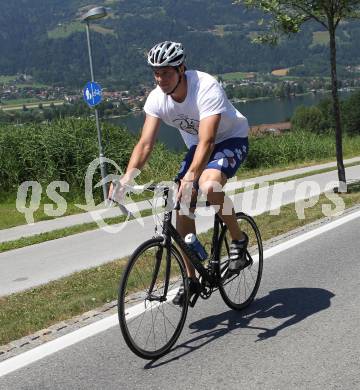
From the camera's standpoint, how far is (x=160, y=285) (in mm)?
4449

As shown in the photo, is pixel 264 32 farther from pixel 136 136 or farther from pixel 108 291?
pixel 108 291

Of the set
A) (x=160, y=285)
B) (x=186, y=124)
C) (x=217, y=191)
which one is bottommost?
(x=160, y=285)

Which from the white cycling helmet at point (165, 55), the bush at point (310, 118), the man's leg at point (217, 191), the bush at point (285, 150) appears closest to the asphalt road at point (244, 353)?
the man's leg at point (217, 191)

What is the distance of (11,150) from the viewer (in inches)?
619

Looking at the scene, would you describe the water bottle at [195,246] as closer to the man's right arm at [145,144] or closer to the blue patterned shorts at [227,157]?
the blue patterned shorts at [227,157]

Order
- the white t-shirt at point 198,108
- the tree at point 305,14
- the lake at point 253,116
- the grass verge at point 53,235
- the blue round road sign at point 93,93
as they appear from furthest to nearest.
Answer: the lake at point 253,116
the blue round road sign at point 93,93
the tree at point 305,14
the grass verge at point 53,235
the white t-shirt at point 198,108

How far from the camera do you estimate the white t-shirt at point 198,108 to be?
14.3ft

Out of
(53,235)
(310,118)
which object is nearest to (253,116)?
(310,118)

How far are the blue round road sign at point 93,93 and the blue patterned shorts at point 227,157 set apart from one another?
28.6 feet

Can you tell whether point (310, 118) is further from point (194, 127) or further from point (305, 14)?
point (194, 127)

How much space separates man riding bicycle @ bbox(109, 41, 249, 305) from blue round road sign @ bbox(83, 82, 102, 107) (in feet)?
28.3

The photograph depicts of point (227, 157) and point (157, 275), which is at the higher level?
point (227, 157)

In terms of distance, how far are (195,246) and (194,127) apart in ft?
2.92

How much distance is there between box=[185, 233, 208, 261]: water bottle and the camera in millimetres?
4521
